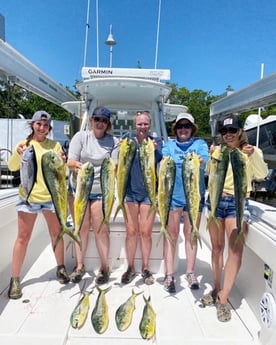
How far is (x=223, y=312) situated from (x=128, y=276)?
1.03 metres

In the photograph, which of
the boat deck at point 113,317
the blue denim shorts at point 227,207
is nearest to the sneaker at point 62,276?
the boat deck at point 113,317

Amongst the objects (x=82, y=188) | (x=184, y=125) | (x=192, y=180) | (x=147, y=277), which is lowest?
(x=147, y=277)

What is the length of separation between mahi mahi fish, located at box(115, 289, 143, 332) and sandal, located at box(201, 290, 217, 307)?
2.11ft

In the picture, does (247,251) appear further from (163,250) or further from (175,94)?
(175,94)

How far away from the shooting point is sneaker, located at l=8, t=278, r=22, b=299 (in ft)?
9.56

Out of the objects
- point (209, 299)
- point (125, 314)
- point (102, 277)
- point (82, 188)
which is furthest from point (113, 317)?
point (82, 188)

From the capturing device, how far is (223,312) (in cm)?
263

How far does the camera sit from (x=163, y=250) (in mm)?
3420

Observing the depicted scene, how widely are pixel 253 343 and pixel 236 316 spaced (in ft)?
1.18

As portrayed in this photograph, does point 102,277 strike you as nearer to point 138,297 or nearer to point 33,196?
point 138,297

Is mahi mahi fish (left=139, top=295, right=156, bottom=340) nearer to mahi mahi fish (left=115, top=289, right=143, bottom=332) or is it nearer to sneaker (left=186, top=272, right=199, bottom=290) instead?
mahi mahi fish (left=115, top=289, right=143, bottom=332)

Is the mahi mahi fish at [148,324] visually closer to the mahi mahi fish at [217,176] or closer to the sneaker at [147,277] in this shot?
the sneaker at [147,277]

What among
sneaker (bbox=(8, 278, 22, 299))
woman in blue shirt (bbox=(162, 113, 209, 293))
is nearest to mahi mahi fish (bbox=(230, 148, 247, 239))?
woman in blue shirt (bbox=(162, 113, 209, 293))

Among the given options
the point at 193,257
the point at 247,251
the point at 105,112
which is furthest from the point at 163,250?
the point at 105,112
